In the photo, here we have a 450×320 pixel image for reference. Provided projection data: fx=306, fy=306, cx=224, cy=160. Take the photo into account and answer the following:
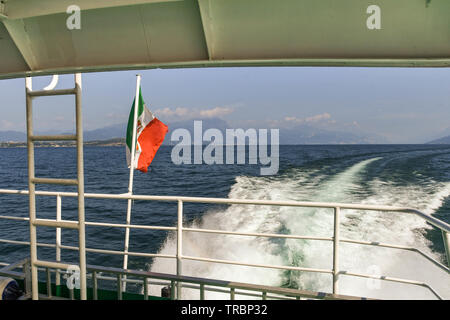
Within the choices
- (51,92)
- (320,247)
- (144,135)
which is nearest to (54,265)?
(51,92)

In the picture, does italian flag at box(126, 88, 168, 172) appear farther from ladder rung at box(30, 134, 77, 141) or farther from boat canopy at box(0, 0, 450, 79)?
ladder rung at box(30, 134, 77, 141)

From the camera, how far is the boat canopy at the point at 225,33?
160 centimetres

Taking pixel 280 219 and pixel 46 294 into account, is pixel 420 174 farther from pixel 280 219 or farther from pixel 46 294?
pixel 46 294

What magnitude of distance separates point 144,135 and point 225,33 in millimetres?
3450

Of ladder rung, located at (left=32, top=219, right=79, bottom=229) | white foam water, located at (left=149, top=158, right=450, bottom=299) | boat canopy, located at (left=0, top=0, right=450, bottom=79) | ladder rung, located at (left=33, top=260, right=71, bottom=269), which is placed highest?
boat canopy, located at (left=0, top=0, right=450, bottom=79)

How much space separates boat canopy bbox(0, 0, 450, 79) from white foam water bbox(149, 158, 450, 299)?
3.96m

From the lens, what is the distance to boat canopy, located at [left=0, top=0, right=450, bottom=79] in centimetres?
160

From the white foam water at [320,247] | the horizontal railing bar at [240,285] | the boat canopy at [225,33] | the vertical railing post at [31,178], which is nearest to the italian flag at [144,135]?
the white foam water at [320,247]

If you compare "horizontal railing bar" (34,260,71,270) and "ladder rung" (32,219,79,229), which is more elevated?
"ladder rung" (32,219,79,229)

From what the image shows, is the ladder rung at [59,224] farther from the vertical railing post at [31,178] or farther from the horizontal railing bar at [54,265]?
the horizontal railing bar at [54,265]

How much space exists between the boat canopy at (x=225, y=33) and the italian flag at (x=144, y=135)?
277 cm

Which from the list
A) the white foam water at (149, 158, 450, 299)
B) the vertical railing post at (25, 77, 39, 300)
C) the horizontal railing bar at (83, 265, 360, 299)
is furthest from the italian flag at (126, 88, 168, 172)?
the vertical railing post at (25, 77, 39, 300)
